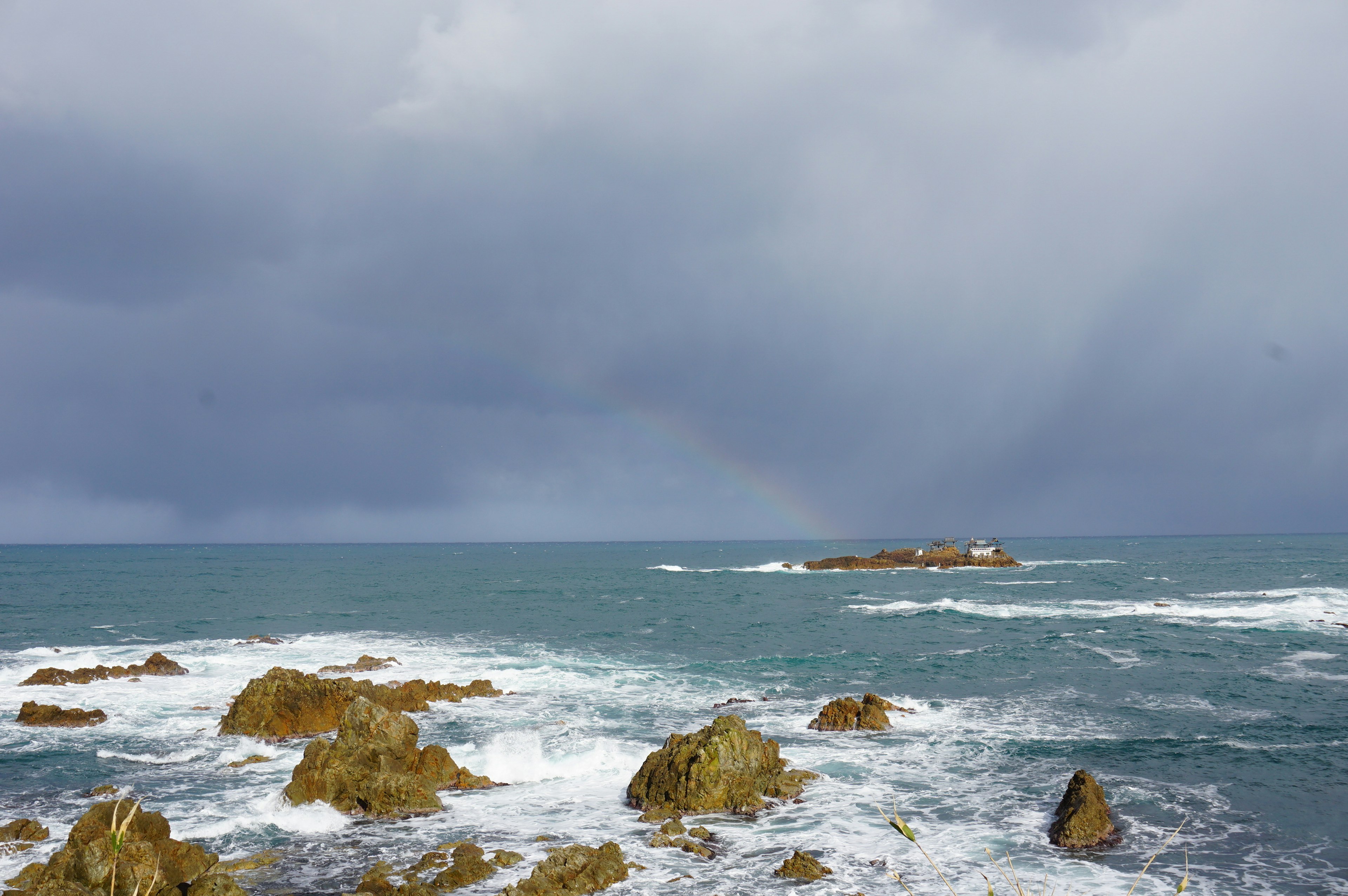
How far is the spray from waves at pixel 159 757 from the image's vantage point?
21750 mm

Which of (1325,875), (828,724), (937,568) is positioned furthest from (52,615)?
(937,568)

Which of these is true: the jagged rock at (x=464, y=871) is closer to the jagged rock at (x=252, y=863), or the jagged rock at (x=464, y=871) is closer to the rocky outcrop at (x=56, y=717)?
the jagged rock at (x=252, y=863)

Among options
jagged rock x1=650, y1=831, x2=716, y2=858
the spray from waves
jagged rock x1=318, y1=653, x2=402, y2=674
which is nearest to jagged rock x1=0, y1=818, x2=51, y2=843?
the spray from waves

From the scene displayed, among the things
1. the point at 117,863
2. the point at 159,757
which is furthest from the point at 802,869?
the point at 159,757

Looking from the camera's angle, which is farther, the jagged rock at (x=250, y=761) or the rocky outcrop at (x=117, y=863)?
the jagged rock at (x=250, y=761)

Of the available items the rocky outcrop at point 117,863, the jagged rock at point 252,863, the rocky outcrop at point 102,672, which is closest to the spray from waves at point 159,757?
the rocky outcrop at point 117,863

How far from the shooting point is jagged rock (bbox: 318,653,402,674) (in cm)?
3441

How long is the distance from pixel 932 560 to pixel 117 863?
118 meters

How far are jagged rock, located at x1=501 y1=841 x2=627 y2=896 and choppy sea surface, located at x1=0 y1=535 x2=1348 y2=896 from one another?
1.17 ft

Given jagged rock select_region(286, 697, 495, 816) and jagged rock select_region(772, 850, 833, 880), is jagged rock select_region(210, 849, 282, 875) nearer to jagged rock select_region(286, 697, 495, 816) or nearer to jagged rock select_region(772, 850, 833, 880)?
jagged rock select_region(286, 697, 495, 816)

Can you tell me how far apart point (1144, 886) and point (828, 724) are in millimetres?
11653

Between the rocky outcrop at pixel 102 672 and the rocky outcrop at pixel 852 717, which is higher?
the rocky outcrop at pixel 102 672

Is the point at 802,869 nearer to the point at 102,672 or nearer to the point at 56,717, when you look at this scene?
the point at 56,717

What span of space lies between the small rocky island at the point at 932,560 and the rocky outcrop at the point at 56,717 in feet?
319
